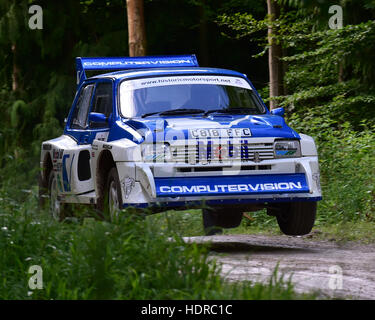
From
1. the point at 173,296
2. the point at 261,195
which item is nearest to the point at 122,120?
the point at 261,195

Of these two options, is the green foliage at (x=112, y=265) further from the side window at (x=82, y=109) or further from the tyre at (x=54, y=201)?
the side window at (x=82, y=109)

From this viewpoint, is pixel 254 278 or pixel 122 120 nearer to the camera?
pixel 254 278

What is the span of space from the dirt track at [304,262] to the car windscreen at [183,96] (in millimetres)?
1689

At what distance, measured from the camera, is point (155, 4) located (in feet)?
101

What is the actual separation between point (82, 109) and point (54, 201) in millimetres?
1363

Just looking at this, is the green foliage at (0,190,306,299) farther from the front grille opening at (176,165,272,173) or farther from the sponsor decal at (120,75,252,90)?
the sponsor decal at (120,75,252,90)

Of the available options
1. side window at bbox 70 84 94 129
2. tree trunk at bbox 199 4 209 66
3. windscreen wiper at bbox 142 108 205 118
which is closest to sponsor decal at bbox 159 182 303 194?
windscreen wiper at bbox 142 108 205 118

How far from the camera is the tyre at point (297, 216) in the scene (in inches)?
404

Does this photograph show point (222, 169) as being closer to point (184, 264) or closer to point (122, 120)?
point (122, 120)

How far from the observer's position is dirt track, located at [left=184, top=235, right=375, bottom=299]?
723cm

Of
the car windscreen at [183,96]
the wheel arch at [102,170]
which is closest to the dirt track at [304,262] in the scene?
the wheel arch at [102,170]

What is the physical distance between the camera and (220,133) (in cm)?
958

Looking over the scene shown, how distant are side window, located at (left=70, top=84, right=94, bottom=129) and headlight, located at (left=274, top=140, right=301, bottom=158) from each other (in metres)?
3.14
